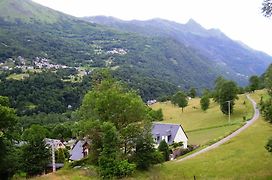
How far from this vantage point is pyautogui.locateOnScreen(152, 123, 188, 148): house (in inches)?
3062

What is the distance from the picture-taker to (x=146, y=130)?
133 feet

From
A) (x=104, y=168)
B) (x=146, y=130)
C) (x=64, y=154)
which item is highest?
(x=146, y=130)

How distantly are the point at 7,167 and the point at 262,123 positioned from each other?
4861 cm

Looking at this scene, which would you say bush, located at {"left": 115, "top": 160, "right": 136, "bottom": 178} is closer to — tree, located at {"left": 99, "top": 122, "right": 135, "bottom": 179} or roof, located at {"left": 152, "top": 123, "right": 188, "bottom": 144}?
tree, located at {"left": 99, "top": 122, "right": 135, "bottom": 179}

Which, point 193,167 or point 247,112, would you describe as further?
point 247,112

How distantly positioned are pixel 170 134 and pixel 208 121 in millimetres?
15814

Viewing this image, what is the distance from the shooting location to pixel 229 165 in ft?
→ 129

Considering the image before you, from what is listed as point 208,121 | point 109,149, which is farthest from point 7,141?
point 208,121

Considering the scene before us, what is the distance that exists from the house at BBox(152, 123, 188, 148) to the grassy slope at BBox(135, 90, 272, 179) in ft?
72.8

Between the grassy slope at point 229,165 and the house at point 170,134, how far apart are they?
72.8 feet

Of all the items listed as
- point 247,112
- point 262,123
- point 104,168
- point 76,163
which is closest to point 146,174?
point 104,168

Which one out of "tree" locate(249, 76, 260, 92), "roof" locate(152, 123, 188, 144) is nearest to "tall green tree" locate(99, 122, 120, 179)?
"roof" locate(152, 123, 188, 144)

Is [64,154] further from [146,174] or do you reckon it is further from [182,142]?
[146,174]

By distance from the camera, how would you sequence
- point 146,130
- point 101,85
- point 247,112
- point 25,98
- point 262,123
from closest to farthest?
point 146,130 → point 101,85 → point 262,123 → point 247,112 → point 25,98
